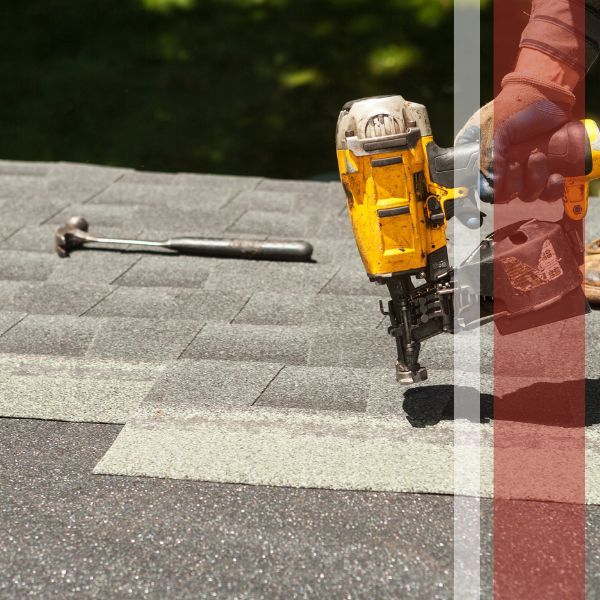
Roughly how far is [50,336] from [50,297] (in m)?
0.40

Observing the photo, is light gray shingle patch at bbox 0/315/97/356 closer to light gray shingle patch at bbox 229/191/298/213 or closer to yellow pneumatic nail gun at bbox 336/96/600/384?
yellow pneumatic nail gun at bbox 336/96/600/384

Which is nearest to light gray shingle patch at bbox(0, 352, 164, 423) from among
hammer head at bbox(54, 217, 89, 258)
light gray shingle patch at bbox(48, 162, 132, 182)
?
hammer head at bbox(54, 217, 89, 258)

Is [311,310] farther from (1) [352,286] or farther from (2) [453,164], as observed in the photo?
(2) [453,164]

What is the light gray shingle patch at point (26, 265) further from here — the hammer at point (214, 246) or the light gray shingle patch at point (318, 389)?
the light gray shingle patch at point (318, 389)

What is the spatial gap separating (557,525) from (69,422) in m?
1.35

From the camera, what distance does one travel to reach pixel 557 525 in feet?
8.91

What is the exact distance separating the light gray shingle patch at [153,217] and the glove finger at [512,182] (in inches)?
81.1

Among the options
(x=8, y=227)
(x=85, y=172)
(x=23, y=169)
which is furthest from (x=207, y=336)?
(x=23, y=169)

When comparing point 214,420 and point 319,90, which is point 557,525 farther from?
point 319,90

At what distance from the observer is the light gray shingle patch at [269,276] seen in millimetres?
4297

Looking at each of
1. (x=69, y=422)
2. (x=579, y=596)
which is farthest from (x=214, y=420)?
(x=579, y=596)

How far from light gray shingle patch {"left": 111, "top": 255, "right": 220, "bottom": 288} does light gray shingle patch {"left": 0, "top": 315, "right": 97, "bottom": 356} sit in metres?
0.46

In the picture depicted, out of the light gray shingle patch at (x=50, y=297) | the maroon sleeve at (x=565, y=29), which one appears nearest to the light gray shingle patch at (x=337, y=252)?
the light gray shingle patch at (x=50, y=297)

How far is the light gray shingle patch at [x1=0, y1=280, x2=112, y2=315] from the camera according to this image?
4125mm
